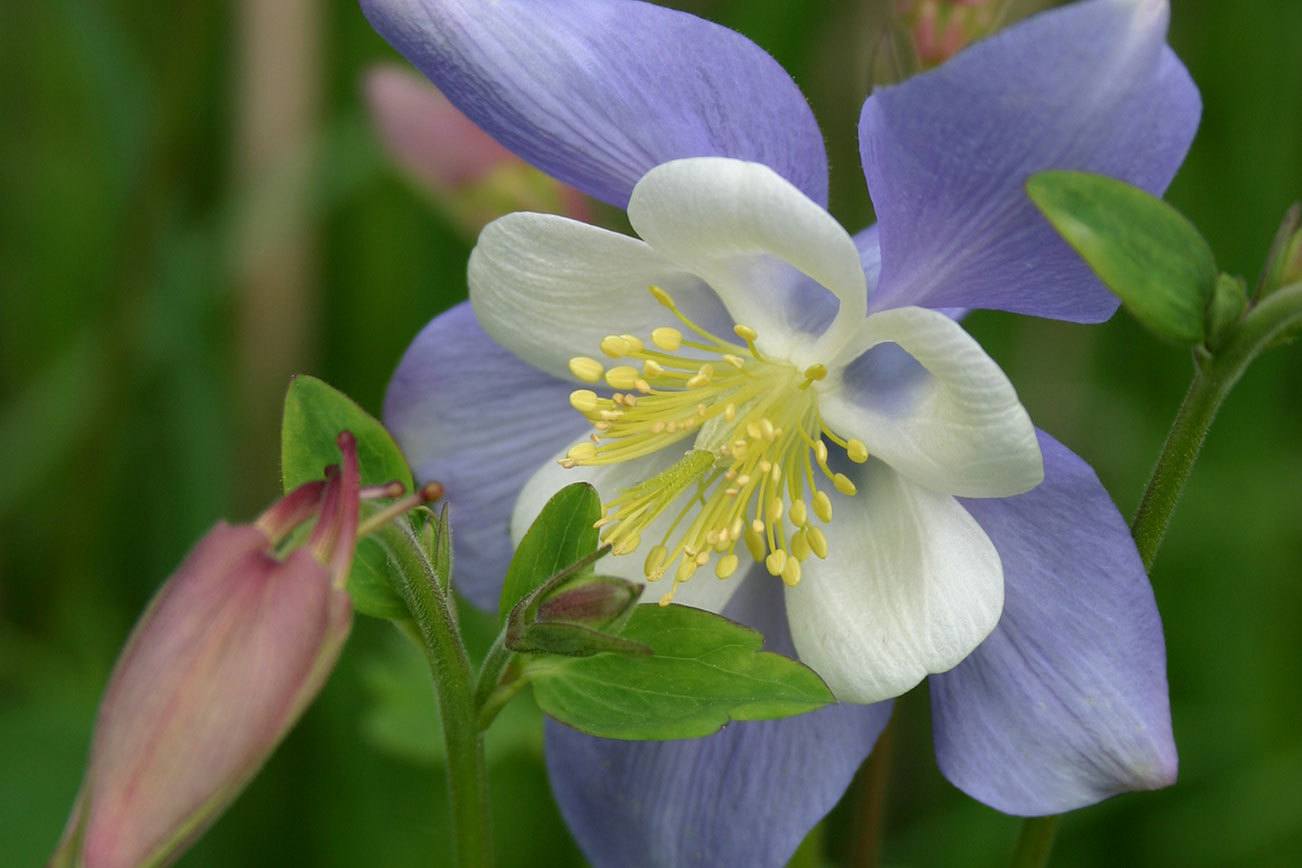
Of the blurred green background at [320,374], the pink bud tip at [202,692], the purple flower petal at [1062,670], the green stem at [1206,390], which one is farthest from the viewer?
the blurred green background at [320,374]

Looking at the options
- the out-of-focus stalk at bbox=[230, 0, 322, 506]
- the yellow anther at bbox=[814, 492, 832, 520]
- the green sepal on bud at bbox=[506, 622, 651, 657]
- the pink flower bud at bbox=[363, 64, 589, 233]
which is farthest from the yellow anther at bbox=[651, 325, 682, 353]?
the out-of-focus stalk at bbox=[230, 0, 322, 506]

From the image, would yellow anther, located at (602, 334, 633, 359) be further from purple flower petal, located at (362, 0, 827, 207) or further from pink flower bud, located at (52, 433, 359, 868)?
pink flower bud, located at (52, 433, 359, 868)

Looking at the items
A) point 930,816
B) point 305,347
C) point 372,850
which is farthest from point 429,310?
point 930,816

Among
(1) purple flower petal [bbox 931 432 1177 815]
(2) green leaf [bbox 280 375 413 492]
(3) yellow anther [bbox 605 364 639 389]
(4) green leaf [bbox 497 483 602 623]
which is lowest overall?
(1) purple flower petal [bbox 931 432 1177 815]

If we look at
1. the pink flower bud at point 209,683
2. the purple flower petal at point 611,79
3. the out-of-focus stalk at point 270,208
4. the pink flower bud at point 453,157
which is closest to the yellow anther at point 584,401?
the purple flower petal at point 611,79

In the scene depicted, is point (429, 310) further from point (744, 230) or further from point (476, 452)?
point (744, 230)

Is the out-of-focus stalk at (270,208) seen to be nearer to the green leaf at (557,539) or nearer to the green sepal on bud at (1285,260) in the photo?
the green leaf at (557,539)
